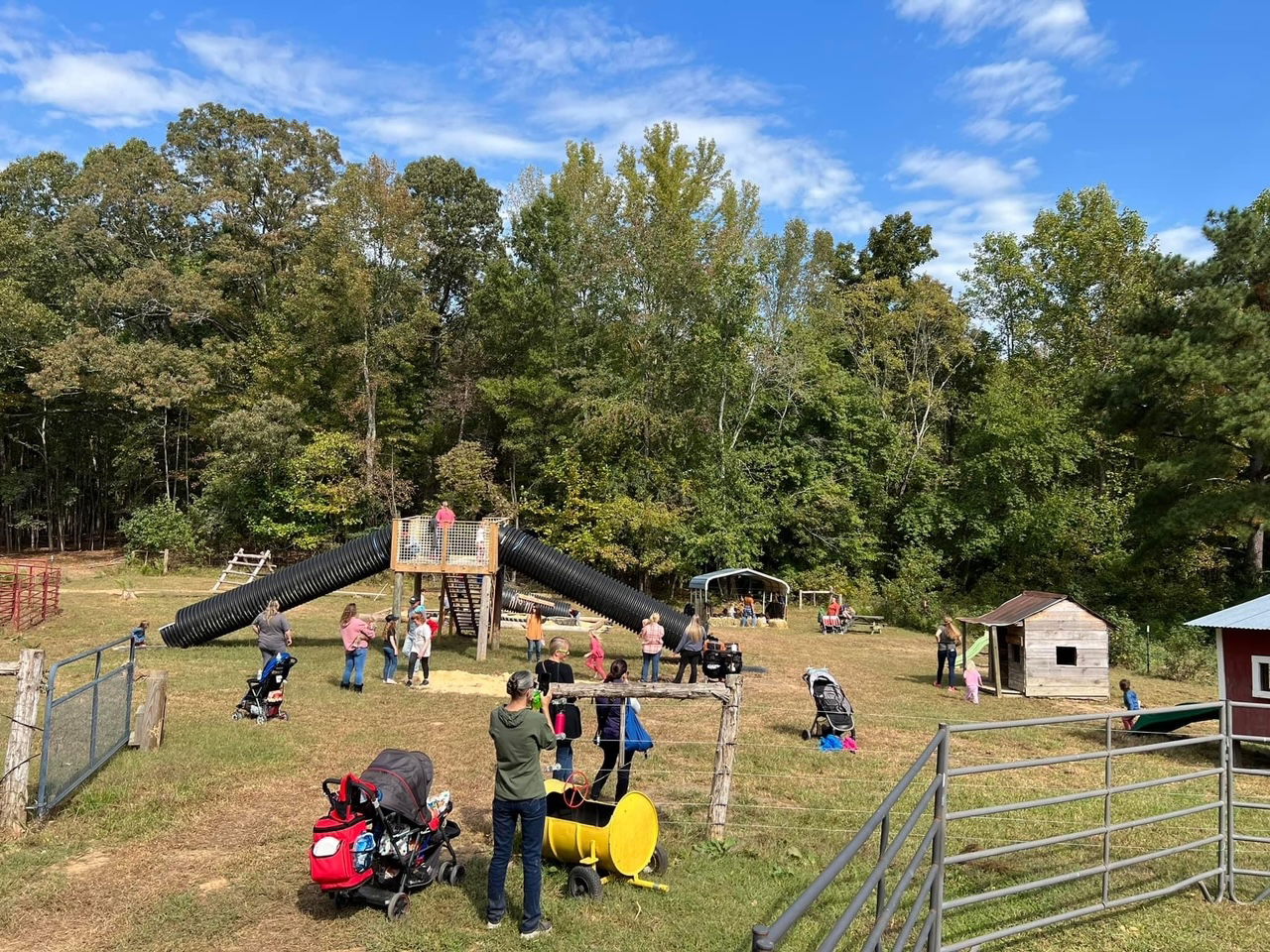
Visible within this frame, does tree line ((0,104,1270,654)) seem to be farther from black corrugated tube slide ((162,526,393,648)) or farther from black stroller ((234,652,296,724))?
black stroller ((234,652,296,724))

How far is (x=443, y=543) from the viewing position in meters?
18.2

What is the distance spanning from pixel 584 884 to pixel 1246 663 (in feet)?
33.0

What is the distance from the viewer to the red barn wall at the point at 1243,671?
36.2ft

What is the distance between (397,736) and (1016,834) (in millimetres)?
7321

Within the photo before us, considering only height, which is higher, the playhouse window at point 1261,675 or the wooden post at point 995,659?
the playhouse window at point 1261,675

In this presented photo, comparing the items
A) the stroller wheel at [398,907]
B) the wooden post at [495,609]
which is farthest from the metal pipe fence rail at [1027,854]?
the wooden post at [495,609]

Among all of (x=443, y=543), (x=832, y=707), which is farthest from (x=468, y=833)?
(x=443, y=543)

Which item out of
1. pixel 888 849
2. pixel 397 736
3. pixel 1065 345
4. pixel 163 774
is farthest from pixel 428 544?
pixel 1065 345

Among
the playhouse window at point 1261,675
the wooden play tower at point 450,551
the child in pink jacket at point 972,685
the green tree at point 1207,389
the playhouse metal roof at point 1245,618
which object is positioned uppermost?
the green tree at point 1207,389

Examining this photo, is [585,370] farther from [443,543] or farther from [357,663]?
[357,663]

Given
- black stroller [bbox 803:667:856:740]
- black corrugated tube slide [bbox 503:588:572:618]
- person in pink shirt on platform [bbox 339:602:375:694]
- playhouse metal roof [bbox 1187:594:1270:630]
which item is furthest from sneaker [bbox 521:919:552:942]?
black corrugated tube slide [bbox 503:588:572:618]

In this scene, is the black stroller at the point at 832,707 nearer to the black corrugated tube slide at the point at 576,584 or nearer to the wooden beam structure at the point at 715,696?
the wooden beam structure at the point at 715,696

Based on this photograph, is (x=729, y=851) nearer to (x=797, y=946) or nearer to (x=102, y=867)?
(x=797, y=946)

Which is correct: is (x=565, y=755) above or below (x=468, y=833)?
above
